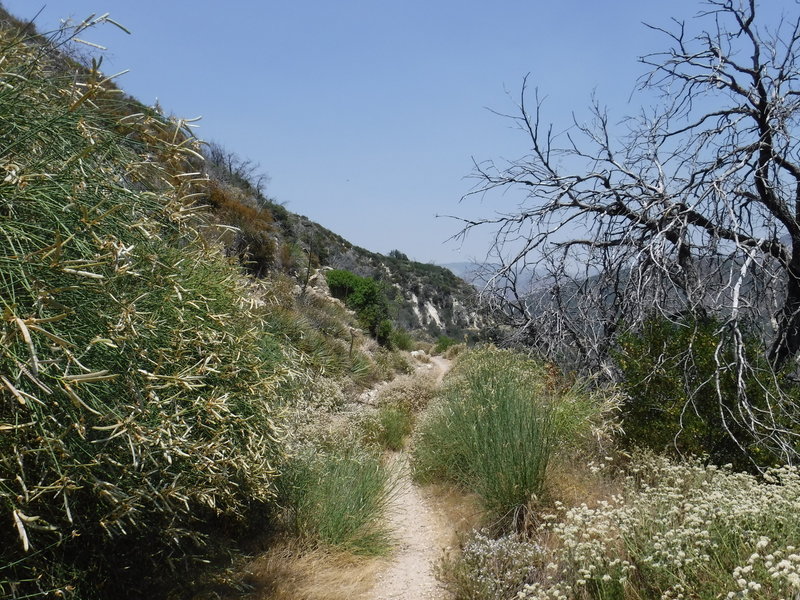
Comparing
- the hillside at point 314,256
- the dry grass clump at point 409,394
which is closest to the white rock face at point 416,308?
the hillside at point 314,256

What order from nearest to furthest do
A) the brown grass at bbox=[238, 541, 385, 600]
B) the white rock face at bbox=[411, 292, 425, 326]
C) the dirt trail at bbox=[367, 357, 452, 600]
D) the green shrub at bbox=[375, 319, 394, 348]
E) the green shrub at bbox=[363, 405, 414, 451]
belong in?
1. the brown grass at bbox=[238, 541, 385, 600]
2. the dirt trail at bbox=[367, 357, 452, 600]
3. the green shrub at bbox=[363, 405, 414, 451]
4. the green shrub at bbox=[375, 319, 394, 348]
5. the white rock face at bbox=[411, 292, 425, 326]

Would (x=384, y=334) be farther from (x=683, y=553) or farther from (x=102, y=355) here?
(x=102, y=355)

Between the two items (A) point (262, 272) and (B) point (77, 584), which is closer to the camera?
(B) point (77, 584)

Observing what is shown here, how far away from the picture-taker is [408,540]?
20.1 ft

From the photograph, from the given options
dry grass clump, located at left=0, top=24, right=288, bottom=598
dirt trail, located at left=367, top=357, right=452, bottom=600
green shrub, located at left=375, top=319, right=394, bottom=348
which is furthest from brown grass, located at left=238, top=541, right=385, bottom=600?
green shrub, located at left=375, top=319, right=394, bottom=348

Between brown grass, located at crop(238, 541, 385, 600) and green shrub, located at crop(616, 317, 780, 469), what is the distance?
9.64 feet

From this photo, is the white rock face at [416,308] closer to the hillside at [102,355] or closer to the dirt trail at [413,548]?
the dirt trail at [413,548]

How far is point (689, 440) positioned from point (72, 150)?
5.39 meters

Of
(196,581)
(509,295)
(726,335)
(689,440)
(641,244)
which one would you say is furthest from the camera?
(509,295)

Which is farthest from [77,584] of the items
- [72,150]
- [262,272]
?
[262,272]

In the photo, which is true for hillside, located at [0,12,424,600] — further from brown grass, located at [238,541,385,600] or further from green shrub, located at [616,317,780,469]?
green shrub, located at [616,317,780,469]

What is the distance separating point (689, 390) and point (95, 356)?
16.4 feet

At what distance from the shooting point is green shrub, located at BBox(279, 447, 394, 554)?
535cm

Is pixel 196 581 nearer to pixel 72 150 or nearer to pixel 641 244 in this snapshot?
pixel 72 150
